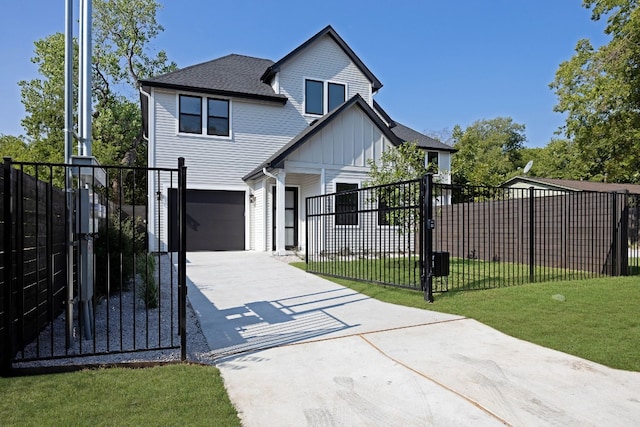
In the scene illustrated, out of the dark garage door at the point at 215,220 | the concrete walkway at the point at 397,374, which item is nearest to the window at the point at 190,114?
the dark garage door at the point at 215,220

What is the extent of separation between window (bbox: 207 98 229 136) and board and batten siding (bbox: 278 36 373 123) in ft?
8.13

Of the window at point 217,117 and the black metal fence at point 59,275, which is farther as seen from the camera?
the window at point 217,117

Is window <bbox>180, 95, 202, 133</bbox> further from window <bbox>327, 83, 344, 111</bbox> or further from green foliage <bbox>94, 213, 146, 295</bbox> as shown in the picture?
green foliage <bbox>94, 213, 146, 295</bbox>

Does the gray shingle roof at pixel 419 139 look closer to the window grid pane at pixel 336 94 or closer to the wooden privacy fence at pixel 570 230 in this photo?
the window grid pane at pixel 336 94

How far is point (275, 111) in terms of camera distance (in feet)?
52.0

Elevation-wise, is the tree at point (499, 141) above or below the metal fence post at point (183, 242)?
above

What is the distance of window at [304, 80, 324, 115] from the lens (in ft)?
54.0

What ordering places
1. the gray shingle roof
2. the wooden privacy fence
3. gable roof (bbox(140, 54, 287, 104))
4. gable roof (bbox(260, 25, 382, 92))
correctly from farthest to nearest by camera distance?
the gray shingle roof < gable roof (bbox(260, 25, 382, 92)) < gable roof (bbox(140, 54, 287, 104)) < the wooden privacy fence

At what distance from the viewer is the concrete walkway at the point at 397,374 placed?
9.20 ft

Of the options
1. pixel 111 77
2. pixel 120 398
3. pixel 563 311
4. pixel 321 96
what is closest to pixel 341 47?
pixel 321 96

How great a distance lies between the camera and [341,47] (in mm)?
16844

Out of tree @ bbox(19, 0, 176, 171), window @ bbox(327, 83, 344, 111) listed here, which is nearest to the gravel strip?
window @ bbox(327, 83, 344, 111)

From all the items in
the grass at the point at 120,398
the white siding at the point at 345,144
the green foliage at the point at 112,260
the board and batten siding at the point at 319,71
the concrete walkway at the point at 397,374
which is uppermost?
the board and batten siding at the point at 319,71

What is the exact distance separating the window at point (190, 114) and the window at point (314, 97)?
4369 mm
